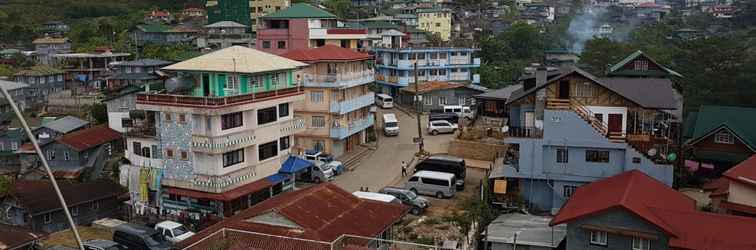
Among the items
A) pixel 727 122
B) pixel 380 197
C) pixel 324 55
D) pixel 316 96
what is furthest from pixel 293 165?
pixel 727 122

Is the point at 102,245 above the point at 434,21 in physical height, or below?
below

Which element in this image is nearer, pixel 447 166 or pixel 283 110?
pixel 447 166

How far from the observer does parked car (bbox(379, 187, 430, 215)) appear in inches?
994

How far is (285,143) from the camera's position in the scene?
29.3m

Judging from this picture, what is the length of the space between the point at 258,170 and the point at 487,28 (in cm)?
6492

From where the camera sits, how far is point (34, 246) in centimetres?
2328

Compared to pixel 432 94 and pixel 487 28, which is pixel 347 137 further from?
pixel 487 28

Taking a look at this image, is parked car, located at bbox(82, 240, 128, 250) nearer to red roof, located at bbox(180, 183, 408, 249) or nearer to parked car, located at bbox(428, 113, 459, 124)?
red roof, located at bbox(180, 183, 408, 249)

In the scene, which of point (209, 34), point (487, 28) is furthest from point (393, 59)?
point (487, 28)

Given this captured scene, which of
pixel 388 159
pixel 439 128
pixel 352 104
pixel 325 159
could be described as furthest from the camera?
pixel 439 128

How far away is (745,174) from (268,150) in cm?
1826

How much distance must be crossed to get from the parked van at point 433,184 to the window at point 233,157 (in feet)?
23.3

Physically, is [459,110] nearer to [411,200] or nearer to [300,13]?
[300,13]

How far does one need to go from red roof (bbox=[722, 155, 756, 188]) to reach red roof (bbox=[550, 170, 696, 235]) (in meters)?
1.54
